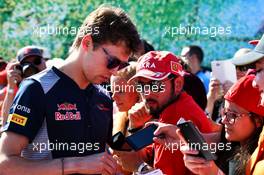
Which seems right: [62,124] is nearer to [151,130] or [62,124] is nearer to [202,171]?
[151,130]

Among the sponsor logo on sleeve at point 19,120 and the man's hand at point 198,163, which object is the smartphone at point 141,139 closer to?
the man's hand at point 198,163

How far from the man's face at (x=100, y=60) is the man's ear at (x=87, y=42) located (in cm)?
2

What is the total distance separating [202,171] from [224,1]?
21.7 feet

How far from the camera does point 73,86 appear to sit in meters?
3.13

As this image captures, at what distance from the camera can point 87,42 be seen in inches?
123

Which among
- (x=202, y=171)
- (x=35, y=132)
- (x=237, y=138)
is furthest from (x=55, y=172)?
(x=237, y=138)

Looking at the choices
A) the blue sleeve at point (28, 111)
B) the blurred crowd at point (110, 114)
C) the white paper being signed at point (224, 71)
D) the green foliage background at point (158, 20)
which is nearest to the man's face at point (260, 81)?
the blurred crowd at point (110, 114)

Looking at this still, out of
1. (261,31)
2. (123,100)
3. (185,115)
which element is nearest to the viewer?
(185,115)

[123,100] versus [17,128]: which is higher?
[17,128]

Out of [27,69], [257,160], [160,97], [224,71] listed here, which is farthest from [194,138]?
[27,69]

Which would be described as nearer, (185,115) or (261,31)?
(185,115)

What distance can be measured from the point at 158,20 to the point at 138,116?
519cm

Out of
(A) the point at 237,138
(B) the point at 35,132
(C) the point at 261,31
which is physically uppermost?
(B) the point at 35,132

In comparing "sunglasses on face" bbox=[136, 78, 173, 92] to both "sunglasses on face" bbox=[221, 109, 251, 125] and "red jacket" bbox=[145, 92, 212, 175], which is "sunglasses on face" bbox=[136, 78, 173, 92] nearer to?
"red jacket" bbox=[145, 92, 212, 175]
